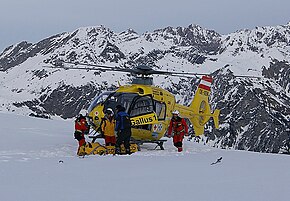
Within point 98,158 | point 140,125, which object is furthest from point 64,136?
point 98,158

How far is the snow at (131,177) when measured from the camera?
7047 mm

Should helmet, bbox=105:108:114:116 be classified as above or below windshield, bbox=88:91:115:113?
below

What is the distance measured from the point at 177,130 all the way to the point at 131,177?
6316mm

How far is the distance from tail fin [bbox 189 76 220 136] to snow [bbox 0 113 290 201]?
5.04 m

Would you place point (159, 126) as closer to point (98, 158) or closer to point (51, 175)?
point (98, 158)

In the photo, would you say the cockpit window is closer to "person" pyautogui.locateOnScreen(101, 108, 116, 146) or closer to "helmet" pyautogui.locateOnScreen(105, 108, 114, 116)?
"helmet" pyautogui.locateOnScreen(105, 108, 114, 116)

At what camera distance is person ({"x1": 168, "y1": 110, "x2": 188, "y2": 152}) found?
14750 mm

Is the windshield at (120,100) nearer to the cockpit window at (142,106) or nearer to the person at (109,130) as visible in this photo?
the cockpit window at (142,106)

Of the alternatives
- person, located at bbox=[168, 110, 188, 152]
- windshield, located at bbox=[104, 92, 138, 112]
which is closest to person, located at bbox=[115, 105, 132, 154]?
windshield, located at bbox=[104, 92, 138, 112]

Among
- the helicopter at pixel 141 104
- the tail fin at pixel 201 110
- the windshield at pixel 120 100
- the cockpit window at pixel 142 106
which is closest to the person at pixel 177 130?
the helicopter at pixel 141 104

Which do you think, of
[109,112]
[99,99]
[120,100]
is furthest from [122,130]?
[99,99]

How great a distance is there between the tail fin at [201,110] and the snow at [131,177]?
198 inches

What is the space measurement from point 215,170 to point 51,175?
12.4 ft

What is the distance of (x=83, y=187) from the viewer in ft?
24.4
